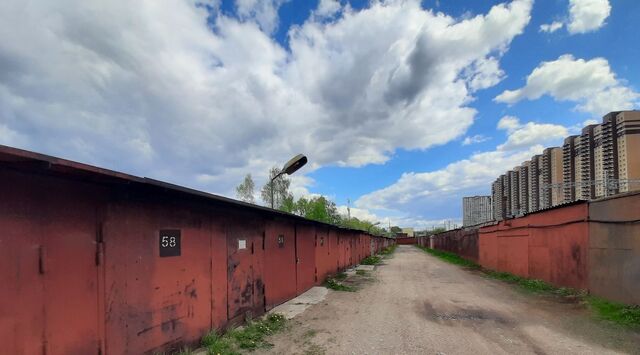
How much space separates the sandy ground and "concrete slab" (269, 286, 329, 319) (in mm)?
269

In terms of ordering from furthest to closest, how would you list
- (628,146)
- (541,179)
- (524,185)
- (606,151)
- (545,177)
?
(524,185) < (541,179) < (545,177) < (606,151) < (628,146)

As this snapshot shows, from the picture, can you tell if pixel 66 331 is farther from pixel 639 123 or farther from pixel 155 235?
pixel 639 123

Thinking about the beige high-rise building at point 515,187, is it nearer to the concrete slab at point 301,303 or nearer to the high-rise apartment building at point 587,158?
the high-rise apartment building at point 587,158

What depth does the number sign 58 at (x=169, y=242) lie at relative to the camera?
5566 millimetres

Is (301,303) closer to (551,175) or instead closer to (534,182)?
(551,175)

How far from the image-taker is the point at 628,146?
26.6 meters

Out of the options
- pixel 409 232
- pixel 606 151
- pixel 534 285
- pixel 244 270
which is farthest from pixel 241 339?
pixel 409 232

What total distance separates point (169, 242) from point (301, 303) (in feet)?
19.6

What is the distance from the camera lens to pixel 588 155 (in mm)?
31234

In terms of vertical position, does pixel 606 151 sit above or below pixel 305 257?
above

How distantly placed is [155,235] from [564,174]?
124ft

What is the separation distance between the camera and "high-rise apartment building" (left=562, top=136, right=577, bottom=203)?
110 feet

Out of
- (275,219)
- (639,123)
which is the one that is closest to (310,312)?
(275,219)

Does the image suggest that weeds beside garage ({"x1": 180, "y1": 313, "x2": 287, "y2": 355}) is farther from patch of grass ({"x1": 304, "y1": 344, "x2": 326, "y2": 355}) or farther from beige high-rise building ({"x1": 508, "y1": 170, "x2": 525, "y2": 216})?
beige high-rise building ({"x1": 508, "y1": 170, "x2": 525, "y2": 216})
